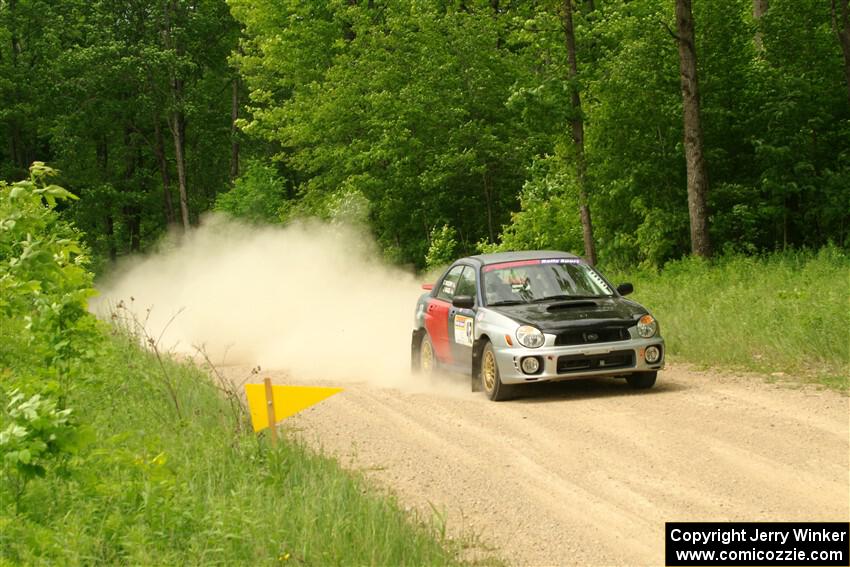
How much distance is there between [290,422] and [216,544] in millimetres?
5629

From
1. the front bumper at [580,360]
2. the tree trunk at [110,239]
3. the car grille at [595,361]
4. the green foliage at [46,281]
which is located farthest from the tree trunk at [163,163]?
the green foliage at [46,281]

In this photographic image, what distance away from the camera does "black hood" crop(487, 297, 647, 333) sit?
1264cm

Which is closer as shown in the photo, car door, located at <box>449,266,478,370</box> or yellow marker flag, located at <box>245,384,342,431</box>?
yellow marker flag, located at <box>245,384,342,431</box>

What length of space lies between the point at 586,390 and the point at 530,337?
1.15 m

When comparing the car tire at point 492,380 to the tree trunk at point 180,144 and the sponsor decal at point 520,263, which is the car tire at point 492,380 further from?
the tree trunk at point 180,144

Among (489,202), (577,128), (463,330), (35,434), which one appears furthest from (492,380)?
(489,202)

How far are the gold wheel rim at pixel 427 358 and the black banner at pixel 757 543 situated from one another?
8.09 meters

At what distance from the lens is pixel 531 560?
6871 mm

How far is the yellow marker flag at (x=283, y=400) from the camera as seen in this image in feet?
29.4

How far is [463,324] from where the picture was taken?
13891 mm

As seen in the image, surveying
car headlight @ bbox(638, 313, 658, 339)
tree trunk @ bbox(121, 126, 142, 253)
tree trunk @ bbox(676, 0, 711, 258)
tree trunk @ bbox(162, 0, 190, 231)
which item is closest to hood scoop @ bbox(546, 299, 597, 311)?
car headlight @ bbox(638, 313, 658, 339)

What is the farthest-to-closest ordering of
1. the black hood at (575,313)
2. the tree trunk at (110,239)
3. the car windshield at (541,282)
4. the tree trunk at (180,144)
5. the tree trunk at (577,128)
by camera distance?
the tree trunk at (110,239)
the tree trunk at (180,144)
the tree trunk at (577,128)
the car windshield at (541,282)
the black hood at (575,313)

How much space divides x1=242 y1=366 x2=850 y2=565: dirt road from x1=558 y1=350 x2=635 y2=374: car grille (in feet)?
1.09

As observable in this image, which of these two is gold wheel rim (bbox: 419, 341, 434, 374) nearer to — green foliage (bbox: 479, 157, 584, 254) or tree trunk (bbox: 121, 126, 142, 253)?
green foliage (bbox: 479, 157, 584, 254)
